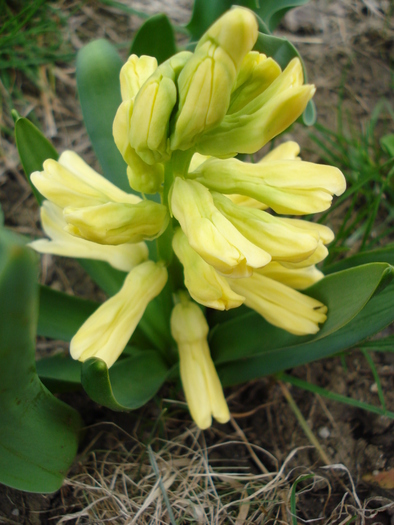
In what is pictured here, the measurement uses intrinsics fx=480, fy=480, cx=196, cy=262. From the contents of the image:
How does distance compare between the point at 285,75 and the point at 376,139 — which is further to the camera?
the point at 376,139

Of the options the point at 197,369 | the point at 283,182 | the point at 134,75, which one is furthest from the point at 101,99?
the point at 197,369

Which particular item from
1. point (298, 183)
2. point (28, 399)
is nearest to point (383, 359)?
point (298, 183)

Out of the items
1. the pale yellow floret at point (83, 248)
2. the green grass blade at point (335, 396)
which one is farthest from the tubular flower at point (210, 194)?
the green grass blade at point (335, 396)

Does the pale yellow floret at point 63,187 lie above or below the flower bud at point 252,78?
below

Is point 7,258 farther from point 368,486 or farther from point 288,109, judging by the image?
point 368,486

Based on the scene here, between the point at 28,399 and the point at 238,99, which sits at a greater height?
the point at 238,99

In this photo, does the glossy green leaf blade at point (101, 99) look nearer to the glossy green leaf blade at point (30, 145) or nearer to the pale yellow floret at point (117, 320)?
the glossy green leaf blade at point (30, 145)
